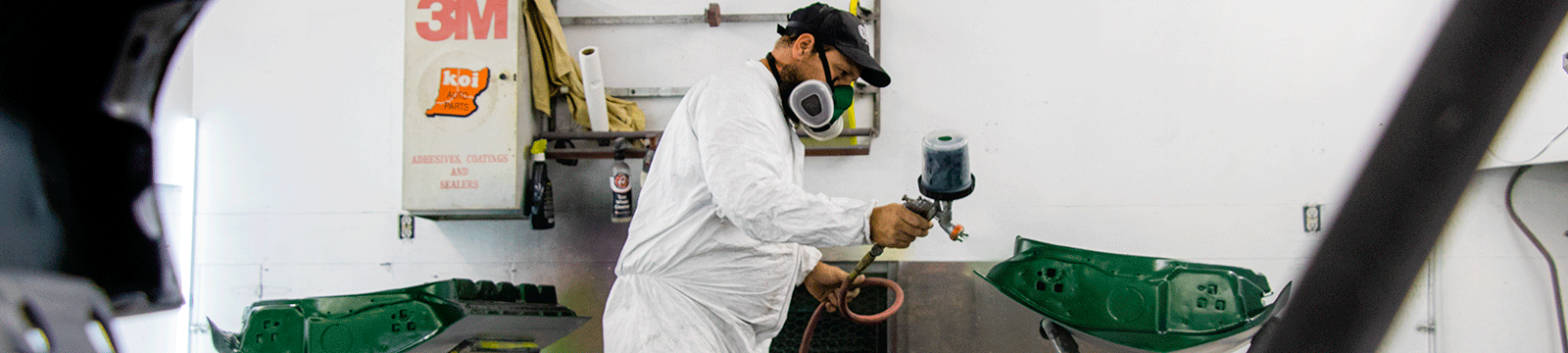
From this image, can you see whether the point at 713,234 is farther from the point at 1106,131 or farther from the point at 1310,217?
the point at 1310,217

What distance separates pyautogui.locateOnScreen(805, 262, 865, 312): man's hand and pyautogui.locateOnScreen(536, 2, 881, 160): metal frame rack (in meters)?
0.68

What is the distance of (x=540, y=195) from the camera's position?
2.44 m

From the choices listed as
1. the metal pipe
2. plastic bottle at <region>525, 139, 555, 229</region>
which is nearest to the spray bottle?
plastic bottle at <region>525, 139, 555, 229</region>

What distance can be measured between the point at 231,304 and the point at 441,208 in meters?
1.11

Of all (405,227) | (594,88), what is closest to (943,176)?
(594,88)

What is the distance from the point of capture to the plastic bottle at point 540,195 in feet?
8.02

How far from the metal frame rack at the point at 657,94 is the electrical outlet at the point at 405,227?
0.63 m

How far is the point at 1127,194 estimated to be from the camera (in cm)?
262

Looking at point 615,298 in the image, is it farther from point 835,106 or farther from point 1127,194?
point 1127,194

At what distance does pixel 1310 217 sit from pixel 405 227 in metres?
3.23

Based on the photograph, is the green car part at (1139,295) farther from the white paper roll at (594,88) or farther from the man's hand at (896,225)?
the white paper roll at (594,88)

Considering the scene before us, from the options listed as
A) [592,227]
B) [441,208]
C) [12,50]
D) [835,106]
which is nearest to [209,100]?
[441,208]

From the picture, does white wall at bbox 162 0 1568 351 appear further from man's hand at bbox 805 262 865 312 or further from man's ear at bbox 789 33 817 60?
man's ear at bbox 789 33 817 60

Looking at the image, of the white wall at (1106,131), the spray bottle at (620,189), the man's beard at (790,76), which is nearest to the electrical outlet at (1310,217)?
the white wall at (1106,131)
